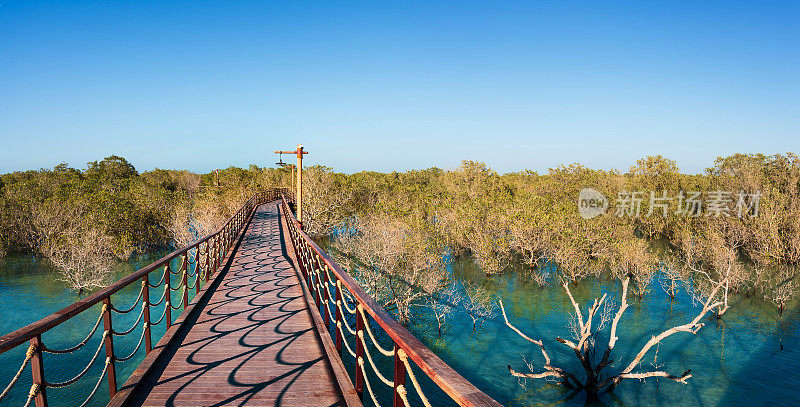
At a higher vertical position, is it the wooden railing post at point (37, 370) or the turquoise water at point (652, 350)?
the wooden railing post at point (37, 370)

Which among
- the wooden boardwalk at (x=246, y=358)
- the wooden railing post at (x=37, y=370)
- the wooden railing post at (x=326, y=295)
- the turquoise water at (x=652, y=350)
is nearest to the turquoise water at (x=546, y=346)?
the turquoise water at (x=652, y=350)

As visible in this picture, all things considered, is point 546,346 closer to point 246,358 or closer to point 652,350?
point 652,350

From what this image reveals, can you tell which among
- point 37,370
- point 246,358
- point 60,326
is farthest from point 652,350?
point 60,326

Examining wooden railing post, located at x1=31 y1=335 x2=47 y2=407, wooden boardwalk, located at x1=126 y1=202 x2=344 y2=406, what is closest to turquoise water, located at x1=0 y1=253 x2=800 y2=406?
wooden boardwalk, located at x1=126 y1=202 x2=344 y2=406

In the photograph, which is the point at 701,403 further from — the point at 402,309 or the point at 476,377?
the point at 402,309

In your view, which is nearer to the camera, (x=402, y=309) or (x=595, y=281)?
(x=402, y=309)

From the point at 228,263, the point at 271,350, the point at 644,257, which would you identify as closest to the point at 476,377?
the point at 228,263

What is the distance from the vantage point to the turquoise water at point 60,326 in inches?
536

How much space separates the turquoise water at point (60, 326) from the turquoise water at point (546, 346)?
5 cm

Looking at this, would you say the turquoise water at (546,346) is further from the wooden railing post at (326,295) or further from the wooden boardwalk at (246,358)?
the wooden railing post at (326,295)

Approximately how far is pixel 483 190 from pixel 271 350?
34.1m

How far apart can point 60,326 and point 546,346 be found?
22685 millimetres

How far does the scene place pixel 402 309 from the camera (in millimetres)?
17969

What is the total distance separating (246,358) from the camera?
16.6 feet
